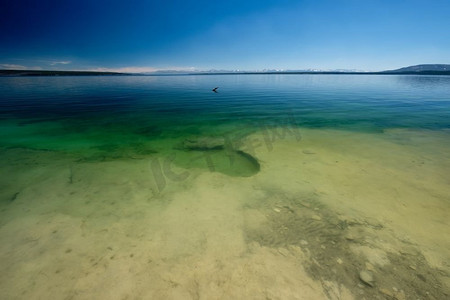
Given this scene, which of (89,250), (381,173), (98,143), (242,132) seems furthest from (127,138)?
(381,173)

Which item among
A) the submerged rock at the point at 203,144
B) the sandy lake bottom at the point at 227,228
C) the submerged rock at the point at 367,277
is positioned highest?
the submerged rock at the point at 203,144

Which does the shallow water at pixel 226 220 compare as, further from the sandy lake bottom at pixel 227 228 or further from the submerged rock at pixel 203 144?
the submerged rock at pixel 203 144

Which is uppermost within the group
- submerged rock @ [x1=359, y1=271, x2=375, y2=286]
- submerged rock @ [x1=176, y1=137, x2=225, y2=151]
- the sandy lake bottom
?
submerged rock @ [x1=176, y1=137, x2=225, y2=151]

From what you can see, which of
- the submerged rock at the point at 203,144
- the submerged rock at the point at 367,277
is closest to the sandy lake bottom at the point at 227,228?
the submerged rock at the point at 367,277

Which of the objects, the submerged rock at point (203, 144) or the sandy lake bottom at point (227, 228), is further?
the submerged rock at point (203, 144)

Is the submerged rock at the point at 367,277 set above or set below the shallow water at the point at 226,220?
below

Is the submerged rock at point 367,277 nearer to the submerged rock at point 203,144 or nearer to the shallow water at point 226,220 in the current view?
the shallow water at point 226,220

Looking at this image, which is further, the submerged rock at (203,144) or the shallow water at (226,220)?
the submerged rock at (203,144)

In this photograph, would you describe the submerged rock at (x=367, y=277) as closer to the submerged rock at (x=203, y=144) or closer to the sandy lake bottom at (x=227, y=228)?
the sandy lake bottom at (x=227, y=228)

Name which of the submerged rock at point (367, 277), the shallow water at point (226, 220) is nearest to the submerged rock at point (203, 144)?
the shallow water at point (226, 220)

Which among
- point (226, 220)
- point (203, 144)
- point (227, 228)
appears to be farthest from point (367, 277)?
point (203, 144)

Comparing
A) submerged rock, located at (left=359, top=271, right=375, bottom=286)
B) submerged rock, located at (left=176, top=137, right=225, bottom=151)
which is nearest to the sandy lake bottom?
submerged rock, located at (left=359, top=271, right=375, bottom=286)

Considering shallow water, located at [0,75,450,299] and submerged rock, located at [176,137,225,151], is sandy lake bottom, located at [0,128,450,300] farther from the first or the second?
submerged rock, located at [176,137,225,151]

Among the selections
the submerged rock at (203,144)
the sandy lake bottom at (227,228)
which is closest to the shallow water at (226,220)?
the sandy lake bottom at (227,228)
